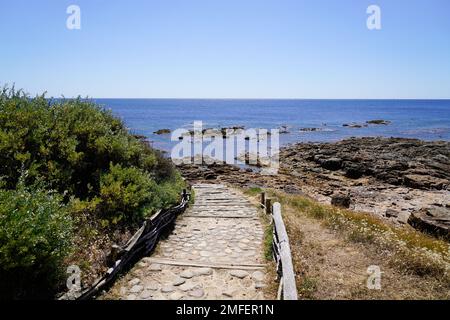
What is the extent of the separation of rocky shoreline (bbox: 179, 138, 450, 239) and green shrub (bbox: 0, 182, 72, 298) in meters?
14.6

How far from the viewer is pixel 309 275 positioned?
724cm

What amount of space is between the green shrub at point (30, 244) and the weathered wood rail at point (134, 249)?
0.58m

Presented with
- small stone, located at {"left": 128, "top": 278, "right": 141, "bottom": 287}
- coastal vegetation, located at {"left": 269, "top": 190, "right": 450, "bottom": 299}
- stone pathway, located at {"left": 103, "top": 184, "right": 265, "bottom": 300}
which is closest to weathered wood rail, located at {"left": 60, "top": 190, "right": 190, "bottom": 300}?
stone pathway, located at {"left": 103, "top": 184, "right": 265, "bottom": 300}

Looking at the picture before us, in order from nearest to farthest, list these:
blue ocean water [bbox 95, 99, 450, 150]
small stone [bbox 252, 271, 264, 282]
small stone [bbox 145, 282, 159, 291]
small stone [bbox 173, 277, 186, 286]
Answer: small stone [bbox 145, 282, 159, 291]
small stone [bbox 173, 277, 186, 286]
small stone [bbox 252, 271, 264, 282]
blue ocean water [bbox 95, 99, 450, 150]

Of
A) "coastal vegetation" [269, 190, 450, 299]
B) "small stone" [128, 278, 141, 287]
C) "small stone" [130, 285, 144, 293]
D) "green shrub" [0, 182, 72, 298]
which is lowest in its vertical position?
"coastal vegetation" [269, 190, 450, 299]

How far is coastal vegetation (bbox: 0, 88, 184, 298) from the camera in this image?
18.1 feet

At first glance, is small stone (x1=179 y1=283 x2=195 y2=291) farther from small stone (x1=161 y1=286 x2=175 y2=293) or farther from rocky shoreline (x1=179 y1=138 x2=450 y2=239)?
rocky shoreline (x1=179 y1=138 x2=450 y2=239)

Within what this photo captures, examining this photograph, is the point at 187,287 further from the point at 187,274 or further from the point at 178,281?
the point at 187,274

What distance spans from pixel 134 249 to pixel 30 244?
2.96m

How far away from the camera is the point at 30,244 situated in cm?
529

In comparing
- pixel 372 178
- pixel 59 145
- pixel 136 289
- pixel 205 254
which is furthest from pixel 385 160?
pixel 136 289

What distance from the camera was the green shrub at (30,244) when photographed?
517 cm
